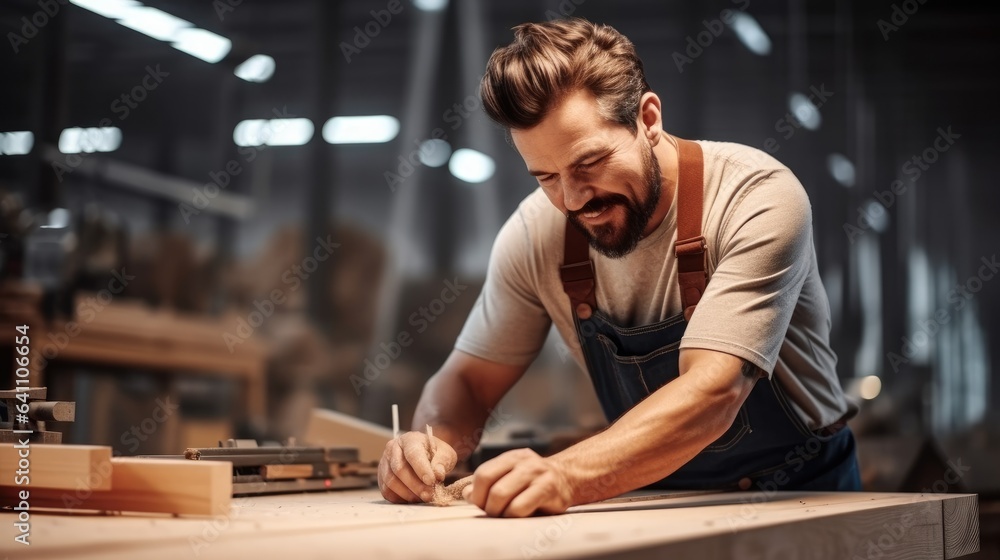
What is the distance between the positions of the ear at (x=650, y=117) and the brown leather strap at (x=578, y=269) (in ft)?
0.63

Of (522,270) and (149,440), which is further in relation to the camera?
(149,440)

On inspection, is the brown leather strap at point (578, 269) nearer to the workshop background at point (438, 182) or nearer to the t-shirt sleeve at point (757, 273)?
the t-shirt sleeve at point (757, 273)

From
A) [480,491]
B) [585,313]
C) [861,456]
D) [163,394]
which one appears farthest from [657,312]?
[163,394]

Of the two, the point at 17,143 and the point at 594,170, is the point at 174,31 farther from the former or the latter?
the point at 594,170

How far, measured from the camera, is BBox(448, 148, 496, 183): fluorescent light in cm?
403

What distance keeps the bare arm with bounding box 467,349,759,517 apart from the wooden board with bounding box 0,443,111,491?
1.24ft

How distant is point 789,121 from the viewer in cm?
401

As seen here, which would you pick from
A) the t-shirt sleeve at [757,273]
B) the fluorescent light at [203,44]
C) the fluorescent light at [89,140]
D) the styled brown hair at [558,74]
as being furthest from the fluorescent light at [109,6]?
the t-shirt sleeve at [757,273]

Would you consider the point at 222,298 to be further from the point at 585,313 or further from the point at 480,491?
the point at 480,491

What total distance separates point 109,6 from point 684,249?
9.43 ft

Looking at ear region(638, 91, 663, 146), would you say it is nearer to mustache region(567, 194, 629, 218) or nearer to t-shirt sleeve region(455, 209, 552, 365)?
mustache region(567, 194, 629, 218)

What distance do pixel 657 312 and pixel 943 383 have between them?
293 cm

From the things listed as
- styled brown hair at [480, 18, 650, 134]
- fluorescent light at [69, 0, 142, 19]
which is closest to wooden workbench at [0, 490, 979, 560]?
styled brown hair at [480, 18, 650, 134]

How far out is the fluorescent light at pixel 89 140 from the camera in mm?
3119
